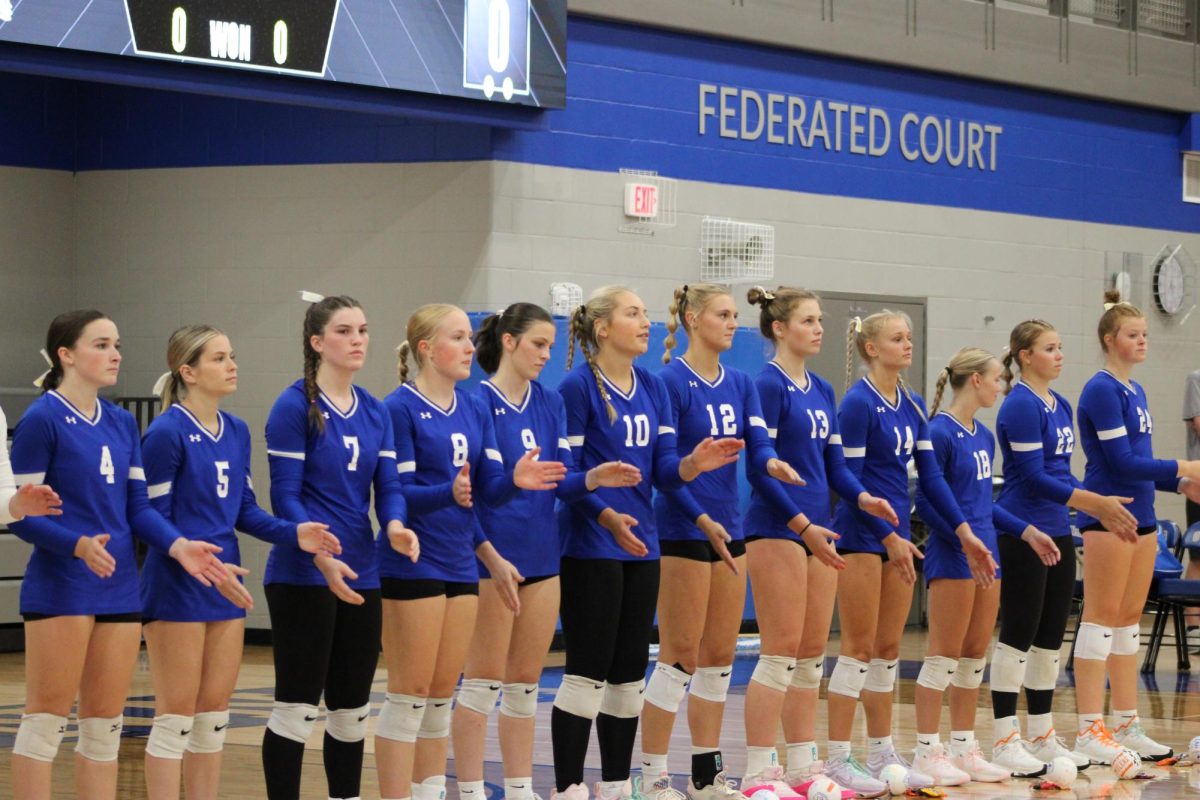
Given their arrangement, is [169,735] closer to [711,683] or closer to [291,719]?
[291,719]

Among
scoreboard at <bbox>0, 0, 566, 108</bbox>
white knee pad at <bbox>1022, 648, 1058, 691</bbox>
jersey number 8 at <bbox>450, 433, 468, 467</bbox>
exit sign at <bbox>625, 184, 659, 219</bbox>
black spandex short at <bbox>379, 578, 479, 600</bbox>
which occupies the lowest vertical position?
white knee pad at <bbox>1022, 648, 1058, 691</bbox>

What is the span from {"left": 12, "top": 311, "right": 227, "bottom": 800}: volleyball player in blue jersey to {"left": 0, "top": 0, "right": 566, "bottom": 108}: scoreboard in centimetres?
409

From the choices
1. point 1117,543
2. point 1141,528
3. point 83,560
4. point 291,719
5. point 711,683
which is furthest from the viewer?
point 1141,528

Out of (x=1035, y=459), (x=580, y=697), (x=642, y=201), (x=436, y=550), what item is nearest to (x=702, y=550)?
(x=580, y=697)

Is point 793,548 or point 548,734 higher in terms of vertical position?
point 793,548

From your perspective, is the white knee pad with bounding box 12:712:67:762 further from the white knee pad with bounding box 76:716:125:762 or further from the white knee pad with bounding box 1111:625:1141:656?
the white knee pad with bounding box 1111:625:1141:656

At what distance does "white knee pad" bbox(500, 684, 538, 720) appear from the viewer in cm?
601

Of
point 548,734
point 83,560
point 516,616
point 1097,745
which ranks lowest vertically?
point 548,734

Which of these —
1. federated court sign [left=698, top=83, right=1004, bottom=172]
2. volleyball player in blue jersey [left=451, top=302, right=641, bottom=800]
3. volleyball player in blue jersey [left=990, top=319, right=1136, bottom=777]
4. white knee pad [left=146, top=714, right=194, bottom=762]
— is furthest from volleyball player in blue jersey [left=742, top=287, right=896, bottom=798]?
federated court sign [left=698, top=83, right=1004, bottom=172]

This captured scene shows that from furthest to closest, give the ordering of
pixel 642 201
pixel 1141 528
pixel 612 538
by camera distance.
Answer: pixel 642 201 < pixel 1141 528 < pixel 612 538

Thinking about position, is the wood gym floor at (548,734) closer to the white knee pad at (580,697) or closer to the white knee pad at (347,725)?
the white knee pad at (580,697)

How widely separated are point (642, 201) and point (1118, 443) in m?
5.10

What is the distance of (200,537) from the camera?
5.51m

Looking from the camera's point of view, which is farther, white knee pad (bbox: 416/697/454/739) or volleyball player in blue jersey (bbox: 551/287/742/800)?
volleyball player in blue jersey (bbox: 551/287/742/800)
